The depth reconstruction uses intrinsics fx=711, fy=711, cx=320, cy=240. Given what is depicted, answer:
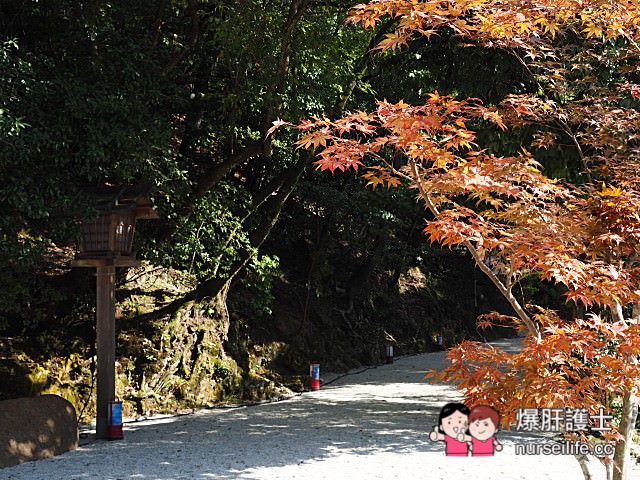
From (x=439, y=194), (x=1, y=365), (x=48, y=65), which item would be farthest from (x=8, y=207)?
(x=439, y=194)

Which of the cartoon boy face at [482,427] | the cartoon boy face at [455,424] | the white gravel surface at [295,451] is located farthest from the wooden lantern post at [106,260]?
the cartoon boy face at [482,427]

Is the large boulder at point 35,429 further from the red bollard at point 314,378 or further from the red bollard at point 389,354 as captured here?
the red bollard at point 389,354

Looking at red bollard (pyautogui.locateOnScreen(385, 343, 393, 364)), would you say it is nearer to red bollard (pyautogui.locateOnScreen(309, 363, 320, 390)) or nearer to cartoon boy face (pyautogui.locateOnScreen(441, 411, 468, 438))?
red bollard (pyautogui.locateOnScreen(309, 363, 320, 390))

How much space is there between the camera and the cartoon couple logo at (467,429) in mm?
4887

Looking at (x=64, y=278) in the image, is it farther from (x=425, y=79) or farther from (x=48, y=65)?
(x=425, y=79)

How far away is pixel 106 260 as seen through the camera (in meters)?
7.85

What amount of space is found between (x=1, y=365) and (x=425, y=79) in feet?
22.0

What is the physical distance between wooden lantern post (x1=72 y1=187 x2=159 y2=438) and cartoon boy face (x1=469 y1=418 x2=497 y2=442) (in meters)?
4.05

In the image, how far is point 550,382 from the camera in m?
3.95

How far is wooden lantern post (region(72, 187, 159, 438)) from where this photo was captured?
780 cm

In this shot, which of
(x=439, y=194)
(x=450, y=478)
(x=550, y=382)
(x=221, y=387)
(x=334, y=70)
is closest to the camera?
(x=550, y=382)

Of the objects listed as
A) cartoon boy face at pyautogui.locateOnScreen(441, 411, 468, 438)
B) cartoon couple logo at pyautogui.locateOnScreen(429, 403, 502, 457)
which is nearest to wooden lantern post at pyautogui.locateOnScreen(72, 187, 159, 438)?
cartoon couple logo at pyautogui.locateOnScreen(429, 403, 502, 457)

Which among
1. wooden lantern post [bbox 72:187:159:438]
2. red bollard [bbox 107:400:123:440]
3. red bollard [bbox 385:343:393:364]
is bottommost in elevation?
red bollard [bbox 107:400:123:440]

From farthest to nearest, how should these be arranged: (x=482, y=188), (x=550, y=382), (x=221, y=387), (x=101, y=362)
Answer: (x=221, y=387) → (x=101, y=362) → (x=482, y=188) → (x=550, y=382)
